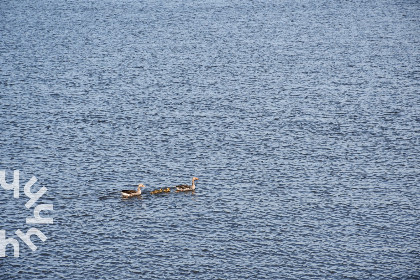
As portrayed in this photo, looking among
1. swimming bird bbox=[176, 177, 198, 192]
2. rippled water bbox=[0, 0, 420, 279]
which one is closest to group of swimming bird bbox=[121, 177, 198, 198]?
swimming bird bbox=[176, 177, 198, 192]

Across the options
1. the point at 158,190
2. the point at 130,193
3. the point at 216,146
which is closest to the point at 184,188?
the point at 158,190

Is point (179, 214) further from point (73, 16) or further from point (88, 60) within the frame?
point (73, 16)

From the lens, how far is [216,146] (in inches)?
3189

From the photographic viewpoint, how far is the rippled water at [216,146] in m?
57.9

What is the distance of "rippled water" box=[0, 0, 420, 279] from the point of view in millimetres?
57875

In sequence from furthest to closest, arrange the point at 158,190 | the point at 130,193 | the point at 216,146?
the point at 216,146 → the point at 158,190 → the point at 130,193

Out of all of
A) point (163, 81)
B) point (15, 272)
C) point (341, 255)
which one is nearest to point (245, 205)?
point (341, 255)

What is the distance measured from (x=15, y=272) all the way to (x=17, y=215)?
9.84m

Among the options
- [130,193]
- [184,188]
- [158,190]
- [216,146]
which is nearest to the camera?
[130,193]

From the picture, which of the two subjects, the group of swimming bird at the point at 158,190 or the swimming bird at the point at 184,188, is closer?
the group of swimming bird at the point at 158,190

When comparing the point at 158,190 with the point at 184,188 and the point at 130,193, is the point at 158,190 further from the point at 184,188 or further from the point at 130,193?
the point at 130,193

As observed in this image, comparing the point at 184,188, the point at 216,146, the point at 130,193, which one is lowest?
the point at 130,193

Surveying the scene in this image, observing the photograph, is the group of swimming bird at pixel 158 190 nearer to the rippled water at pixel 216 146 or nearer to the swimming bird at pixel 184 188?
the swimming bird at pixel 184 188

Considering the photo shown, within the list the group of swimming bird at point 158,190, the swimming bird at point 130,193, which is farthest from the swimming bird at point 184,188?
the swimming bird at point 130,193
